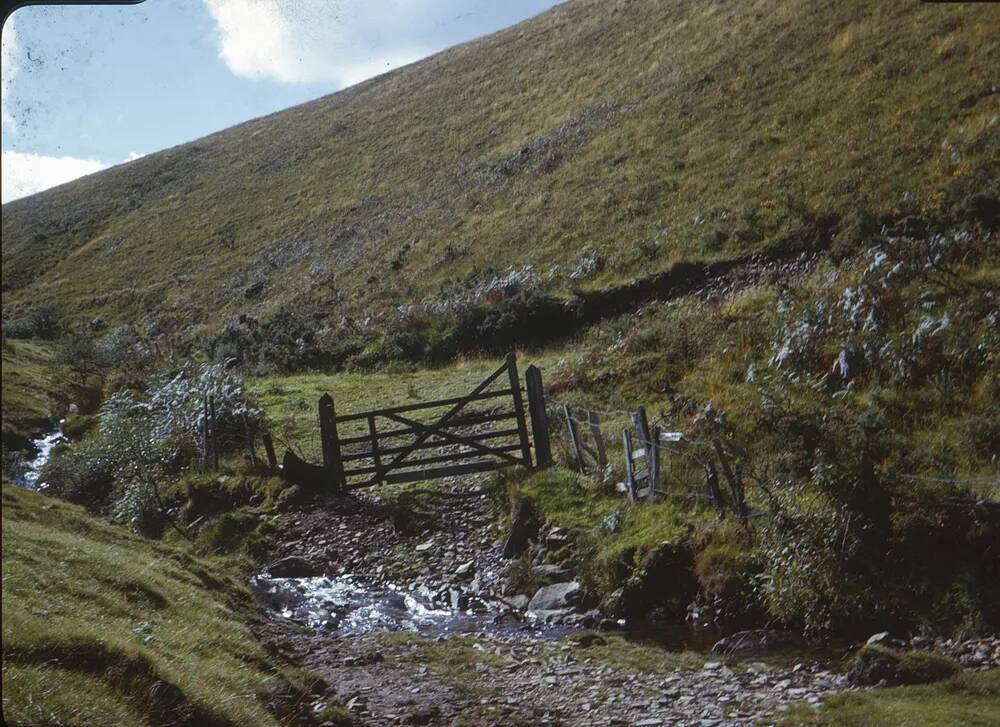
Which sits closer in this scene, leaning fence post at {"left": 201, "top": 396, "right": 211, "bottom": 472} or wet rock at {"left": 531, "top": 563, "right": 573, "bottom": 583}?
wet rock at {"left": 531, "top": 563, "right": 573, "bottom": 583}

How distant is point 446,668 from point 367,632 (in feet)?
7.22

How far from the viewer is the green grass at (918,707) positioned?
614 cm

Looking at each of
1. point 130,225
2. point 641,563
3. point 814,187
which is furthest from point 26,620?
point 130,225

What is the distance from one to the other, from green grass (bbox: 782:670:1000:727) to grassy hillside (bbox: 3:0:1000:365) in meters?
→ 4.73

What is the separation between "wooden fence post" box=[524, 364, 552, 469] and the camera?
53.0 feet

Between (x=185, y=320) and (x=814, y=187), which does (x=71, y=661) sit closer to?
Answer: (x=814, y=187)

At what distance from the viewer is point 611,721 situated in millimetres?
7465

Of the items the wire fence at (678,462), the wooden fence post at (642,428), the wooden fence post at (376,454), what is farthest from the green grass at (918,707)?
the wooden fence post at (376,454)

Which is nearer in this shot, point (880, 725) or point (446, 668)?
point (880, 725)

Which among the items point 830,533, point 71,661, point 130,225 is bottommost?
point 830,533

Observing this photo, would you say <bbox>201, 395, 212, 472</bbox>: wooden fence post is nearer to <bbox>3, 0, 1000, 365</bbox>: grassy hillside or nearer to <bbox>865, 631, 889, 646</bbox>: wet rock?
<bbox>3, 0, 1000, 365</bbox>: grassy hillside

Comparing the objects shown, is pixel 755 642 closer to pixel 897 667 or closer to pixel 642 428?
pixel 897 667

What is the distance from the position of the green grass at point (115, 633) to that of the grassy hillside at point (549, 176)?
2320 millimetres

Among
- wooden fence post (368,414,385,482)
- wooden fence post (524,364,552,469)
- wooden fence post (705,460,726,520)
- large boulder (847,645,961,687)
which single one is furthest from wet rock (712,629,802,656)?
wooden fence post (368,414,385,482)
